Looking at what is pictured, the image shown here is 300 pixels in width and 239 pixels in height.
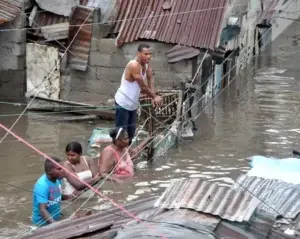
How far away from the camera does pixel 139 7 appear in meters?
13.0

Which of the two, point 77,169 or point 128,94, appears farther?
point 128,94

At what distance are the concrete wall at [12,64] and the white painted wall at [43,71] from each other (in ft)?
0.47

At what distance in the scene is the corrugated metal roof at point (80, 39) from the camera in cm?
1280

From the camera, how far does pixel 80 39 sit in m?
13.0

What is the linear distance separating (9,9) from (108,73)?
226cm

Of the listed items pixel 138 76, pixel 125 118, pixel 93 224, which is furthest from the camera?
pixel 125 118

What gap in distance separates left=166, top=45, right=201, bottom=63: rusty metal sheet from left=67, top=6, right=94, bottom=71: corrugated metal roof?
5.46 feet

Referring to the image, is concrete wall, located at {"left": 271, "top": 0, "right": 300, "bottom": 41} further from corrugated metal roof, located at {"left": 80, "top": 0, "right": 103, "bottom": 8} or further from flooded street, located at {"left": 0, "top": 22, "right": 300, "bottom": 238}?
corrugated metal roof, located at {"left": 80, "top": 0, "right": 103, "bottom": 8}

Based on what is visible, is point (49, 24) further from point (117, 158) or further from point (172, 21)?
point (117, 158)

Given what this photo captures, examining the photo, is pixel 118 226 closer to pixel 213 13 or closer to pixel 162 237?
pixel 162 237

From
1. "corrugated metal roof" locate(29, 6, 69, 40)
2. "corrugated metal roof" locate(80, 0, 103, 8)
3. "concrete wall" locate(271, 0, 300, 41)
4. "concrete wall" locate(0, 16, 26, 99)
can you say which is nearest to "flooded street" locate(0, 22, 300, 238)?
"concrete wall" locate(0, 16, 26, 99)

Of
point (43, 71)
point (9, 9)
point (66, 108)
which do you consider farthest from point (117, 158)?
point (9, 9)

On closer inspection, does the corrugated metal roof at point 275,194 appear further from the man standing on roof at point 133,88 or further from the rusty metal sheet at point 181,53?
the rusty metal sheet at point 181,53

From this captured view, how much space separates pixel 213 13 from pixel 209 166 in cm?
383
